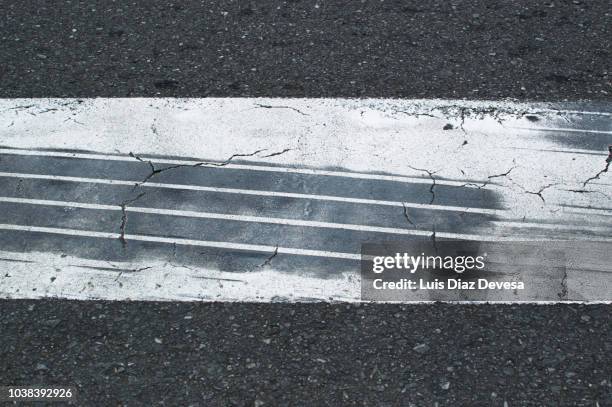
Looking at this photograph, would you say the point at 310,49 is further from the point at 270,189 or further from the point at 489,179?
the point at 489,179

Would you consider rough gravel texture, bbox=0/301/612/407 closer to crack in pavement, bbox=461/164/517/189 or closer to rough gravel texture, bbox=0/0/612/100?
crack in pavement, bbox=461/164/517/189

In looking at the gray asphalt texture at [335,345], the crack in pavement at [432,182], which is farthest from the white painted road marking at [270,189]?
the gray asphalt texture at [335,345]

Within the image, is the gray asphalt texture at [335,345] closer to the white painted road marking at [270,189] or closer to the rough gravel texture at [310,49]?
the rough gravel texture at [310,49]

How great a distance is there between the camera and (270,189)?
15.4 ft

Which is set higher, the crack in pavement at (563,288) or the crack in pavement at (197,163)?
the crack in pavement at (197,163)

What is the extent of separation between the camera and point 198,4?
6.53m

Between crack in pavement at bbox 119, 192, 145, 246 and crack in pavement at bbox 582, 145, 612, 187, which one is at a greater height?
crack in pavement at bbox 582, 145, 612, 187

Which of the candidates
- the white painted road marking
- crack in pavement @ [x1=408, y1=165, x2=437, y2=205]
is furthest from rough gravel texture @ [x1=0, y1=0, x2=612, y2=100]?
crack in pavement @ [x1=408, y1=165, x2=437, y2=205]

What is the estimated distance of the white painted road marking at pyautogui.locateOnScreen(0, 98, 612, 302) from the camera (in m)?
4.15

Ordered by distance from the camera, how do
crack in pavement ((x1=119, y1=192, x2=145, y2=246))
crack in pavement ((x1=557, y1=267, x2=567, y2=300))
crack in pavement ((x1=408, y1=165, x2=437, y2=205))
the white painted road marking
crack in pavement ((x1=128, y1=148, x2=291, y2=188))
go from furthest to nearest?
crack in pavement ((x1=128, y1=148, x2=291, y2=188)) < crack in pavement ((x1=408, y1=165, x2=437, y2=205)) < crack in pavement ((x1=119, y1=192, x2=145, y2=246)) < the white painted road marking < crack in pavement ((x1=557, y1=267, x2=567, y2=300))

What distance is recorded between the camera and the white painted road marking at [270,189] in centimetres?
415

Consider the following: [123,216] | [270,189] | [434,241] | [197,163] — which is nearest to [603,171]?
[434,241]

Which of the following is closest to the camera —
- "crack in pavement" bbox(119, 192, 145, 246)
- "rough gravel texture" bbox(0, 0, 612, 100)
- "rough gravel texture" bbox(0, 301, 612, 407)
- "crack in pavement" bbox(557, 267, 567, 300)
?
"rough gravel texture" bbox(0, 301, 612, 407)

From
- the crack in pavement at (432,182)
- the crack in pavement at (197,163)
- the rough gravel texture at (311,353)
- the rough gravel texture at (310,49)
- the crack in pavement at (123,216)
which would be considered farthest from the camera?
the rough gravel texture at (310,49)
